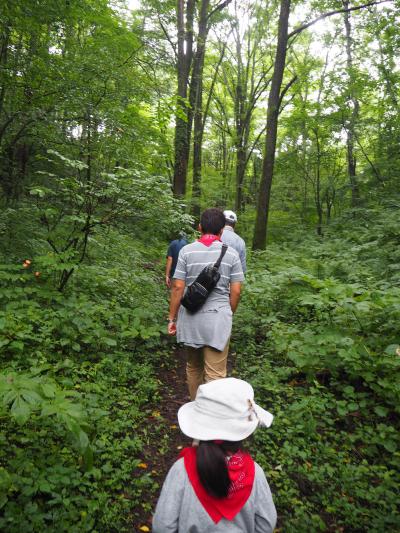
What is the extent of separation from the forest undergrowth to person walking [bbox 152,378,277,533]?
87 cm

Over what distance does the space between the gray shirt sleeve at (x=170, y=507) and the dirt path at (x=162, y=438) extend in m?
1.35

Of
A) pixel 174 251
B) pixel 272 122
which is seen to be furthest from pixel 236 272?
pixel 272 122

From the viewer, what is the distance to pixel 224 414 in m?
1.52

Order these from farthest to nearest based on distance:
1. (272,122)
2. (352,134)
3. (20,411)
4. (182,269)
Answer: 1. (352,134)
2. (272,122)
3. (182,269)
4. (20,411)

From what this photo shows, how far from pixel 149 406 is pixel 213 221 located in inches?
92.2

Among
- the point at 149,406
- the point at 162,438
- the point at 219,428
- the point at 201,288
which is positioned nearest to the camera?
the point at 219,428

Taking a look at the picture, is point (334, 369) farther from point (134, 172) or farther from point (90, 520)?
point (134, 172)

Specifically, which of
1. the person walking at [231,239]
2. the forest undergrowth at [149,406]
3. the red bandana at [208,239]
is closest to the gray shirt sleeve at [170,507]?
the forest undergrowth at [149,406]

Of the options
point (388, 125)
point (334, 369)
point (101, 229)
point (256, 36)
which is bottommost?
point (334, 369)

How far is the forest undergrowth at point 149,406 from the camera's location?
8.07 feet

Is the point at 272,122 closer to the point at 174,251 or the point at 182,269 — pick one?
the point at 174,251

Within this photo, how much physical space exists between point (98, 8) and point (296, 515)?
9520 mm

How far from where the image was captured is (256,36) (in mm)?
19078

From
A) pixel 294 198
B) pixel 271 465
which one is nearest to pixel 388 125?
pixel 294 198
